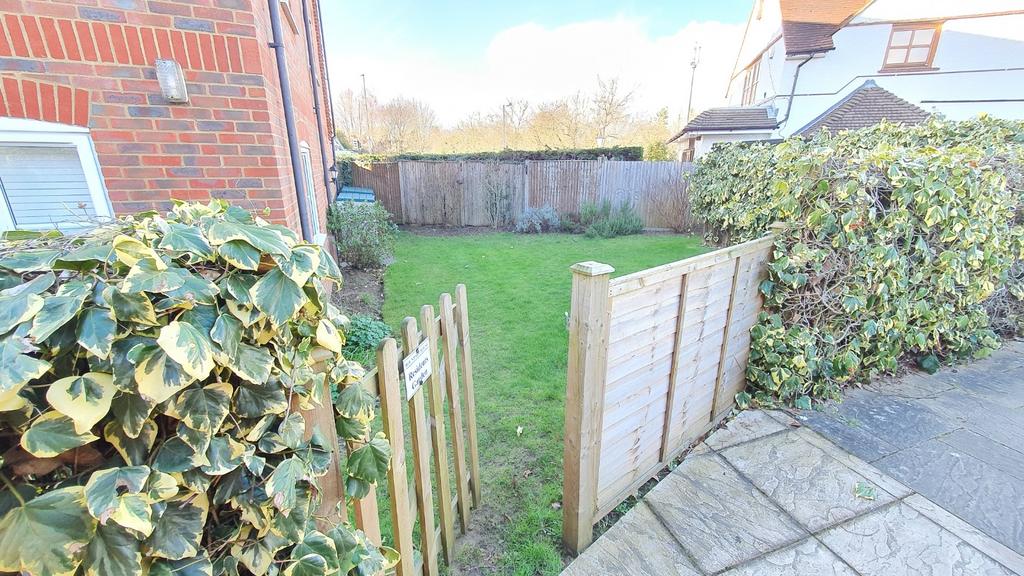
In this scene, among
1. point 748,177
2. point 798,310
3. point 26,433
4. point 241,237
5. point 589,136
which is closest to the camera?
point 26,433

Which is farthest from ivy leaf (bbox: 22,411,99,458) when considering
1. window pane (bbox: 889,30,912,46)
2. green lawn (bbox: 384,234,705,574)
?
window pane (bbox: 889,30,912,46)

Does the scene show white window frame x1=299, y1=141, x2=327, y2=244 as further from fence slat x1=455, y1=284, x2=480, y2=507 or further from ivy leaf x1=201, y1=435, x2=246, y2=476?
ivy leaf x1=201, y1=435, x2=246, y2=476

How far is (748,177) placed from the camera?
5.67 meters

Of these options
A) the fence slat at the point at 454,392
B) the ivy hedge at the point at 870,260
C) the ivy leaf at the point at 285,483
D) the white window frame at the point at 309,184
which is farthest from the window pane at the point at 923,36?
the ivy leaf at the point at 285,483

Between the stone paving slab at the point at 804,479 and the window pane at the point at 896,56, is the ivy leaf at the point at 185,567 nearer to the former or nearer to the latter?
the stone paving slab at the point at 804,479

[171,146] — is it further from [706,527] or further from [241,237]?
[706,527]

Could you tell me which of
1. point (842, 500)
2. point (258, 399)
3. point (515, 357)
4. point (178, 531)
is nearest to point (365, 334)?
point (515, 357)

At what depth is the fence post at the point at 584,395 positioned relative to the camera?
1837mm

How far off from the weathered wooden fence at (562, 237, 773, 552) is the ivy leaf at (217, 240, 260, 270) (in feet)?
3.97

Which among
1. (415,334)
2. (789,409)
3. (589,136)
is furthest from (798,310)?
(589,136)

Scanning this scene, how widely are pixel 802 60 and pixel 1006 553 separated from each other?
16823 mm

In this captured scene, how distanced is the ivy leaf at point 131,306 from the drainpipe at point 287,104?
2948 millimetres

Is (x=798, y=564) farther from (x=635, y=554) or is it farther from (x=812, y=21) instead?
(x=812, y=21)

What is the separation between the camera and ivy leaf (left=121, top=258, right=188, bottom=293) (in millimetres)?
730
